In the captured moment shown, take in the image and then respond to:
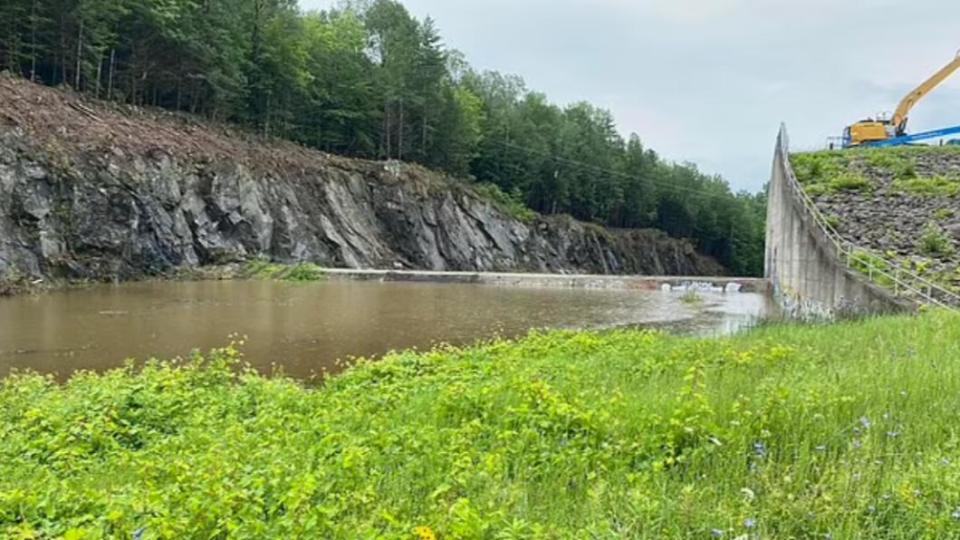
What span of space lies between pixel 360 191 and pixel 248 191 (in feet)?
32.8

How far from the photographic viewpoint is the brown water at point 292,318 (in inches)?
492

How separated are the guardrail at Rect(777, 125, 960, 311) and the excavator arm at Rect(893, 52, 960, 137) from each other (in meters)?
25.1

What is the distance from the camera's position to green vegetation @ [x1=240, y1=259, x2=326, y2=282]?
1262 inches

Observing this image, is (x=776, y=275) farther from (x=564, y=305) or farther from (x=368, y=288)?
(x=368, y=288)

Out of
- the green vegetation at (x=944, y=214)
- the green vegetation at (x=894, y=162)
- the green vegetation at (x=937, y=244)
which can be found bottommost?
the green vegetation at (x=937, y=244)

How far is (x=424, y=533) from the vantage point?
3027 mm

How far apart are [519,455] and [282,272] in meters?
29.6

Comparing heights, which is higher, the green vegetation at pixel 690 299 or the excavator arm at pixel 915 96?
the excavator arm at pixel 915 96

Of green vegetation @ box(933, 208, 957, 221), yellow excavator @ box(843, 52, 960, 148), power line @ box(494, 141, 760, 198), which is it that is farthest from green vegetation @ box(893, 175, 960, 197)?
power line @ box(494, 141, 760, 198)

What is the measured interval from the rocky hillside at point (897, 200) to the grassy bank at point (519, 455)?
11533mm

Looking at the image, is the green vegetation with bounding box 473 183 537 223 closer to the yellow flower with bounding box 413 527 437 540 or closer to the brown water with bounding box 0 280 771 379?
the brown water with bounding box 0 280 771 379

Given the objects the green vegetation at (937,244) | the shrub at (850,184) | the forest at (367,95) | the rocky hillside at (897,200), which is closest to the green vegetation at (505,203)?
the forest at (367,95)

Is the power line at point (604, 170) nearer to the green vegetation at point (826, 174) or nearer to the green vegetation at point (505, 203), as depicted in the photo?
the green vegetation at point (505, 203)

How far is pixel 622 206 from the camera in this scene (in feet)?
265
